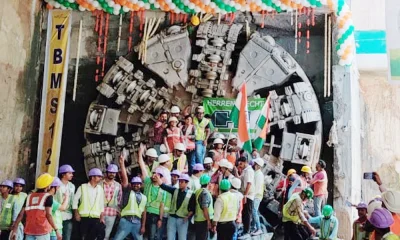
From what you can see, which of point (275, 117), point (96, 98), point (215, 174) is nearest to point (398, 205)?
point (215, 174)

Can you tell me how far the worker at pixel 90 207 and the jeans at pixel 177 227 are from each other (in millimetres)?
934

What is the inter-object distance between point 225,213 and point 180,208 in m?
0.66

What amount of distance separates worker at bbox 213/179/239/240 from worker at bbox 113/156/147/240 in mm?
1056

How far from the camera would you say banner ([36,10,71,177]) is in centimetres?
951

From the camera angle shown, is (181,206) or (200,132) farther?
(200,132)

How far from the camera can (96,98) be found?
9.70m

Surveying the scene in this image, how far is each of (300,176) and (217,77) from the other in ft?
7.05

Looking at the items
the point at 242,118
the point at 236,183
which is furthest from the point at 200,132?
the point at 236,183

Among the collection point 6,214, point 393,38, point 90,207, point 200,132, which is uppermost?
point 393,38

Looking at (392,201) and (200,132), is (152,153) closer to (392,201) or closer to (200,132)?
(200,132)

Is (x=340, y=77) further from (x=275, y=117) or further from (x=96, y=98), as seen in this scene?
(x=96, y=98)

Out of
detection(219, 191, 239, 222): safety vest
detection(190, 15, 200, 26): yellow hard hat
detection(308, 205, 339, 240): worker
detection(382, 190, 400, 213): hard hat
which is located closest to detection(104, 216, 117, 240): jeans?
detection(219, 191, 239, 222): safety vest

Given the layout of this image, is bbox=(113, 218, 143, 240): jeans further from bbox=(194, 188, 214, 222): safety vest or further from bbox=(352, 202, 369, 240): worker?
bbox=(352, 202, 369, 240): worker

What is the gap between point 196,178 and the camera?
26.4 feet
